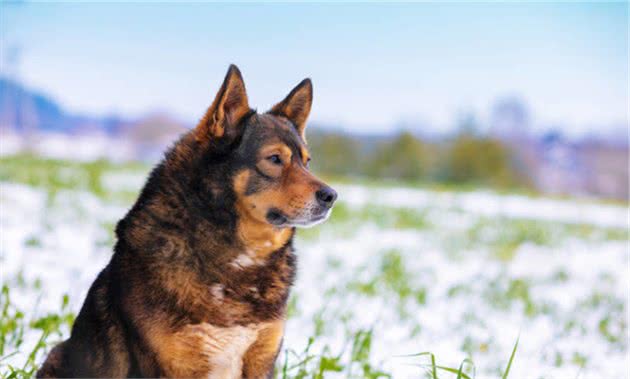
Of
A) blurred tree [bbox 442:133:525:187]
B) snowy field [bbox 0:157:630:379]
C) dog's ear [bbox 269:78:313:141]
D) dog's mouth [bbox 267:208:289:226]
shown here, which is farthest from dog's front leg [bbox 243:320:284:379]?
blurred tree [bbox 442:133:525:187]

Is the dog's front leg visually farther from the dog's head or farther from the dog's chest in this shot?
the dog's head

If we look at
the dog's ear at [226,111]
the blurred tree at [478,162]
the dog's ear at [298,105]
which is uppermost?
the blurred tree at [478,162]

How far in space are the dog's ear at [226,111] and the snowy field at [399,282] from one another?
33.8 inches

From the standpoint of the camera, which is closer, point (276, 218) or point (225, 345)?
point (225, 345)

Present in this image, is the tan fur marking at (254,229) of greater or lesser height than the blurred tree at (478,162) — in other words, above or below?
below

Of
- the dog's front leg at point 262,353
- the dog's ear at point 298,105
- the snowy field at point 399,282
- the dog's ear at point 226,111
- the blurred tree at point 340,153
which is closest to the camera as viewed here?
the dog's front leg at point 262,353

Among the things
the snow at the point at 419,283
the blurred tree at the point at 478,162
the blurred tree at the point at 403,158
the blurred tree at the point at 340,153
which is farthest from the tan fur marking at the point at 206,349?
the blurred tree at the point at 340,153

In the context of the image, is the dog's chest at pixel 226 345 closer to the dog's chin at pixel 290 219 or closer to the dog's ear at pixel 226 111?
the dog's chin at pixel 290 219

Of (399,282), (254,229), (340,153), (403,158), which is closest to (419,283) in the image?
(399,282)

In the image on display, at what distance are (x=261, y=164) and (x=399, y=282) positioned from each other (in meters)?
5.61

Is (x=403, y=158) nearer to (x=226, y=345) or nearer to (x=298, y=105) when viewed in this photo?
(x=298, y=105)

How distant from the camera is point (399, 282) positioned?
8555 millimetres

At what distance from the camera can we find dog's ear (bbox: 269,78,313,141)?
3650 mm

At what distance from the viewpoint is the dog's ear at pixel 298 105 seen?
365cm
